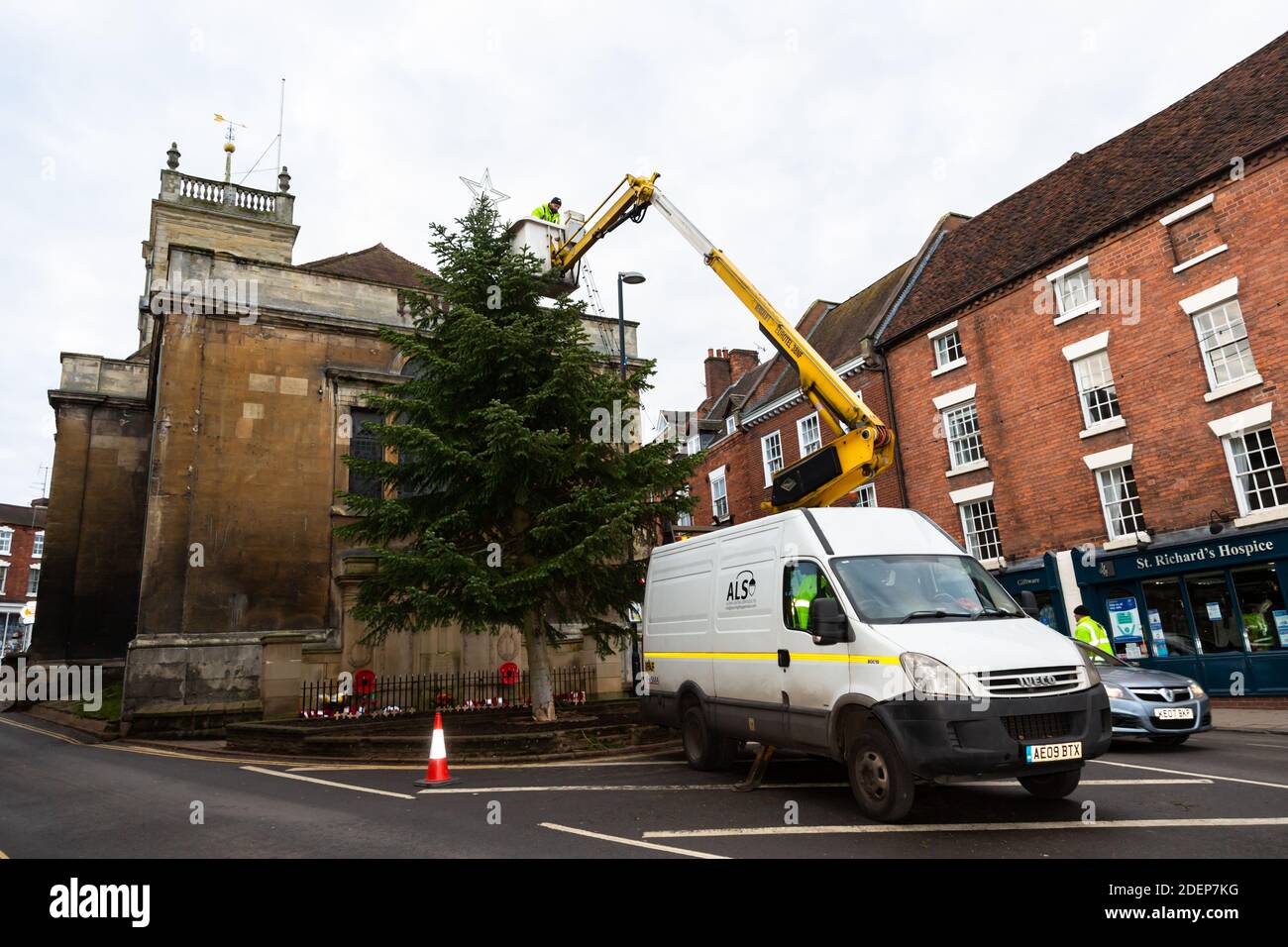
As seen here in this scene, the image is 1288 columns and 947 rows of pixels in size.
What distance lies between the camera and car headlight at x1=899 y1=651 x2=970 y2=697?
219 inches

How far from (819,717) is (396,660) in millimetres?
12208

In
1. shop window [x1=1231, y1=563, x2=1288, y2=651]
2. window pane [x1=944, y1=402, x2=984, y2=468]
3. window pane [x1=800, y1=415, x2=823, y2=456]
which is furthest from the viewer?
window pane [x1=800, y1=415, x2=823, y2=456]

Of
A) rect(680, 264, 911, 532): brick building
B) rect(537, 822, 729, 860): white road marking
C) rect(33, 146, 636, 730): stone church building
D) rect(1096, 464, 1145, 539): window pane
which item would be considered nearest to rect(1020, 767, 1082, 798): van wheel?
rect(537, 822, 729, 860): white road marking

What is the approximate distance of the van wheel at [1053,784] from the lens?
6.48m

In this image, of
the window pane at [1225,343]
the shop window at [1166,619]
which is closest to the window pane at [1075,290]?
the window pane at [1225,343]

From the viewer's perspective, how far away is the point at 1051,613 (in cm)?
1839

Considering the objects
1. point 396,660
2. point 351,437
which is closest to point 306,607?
point 396,660

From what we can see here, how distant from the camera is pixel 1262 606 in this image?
14.8 meters

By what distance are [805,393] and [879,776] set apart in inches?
334

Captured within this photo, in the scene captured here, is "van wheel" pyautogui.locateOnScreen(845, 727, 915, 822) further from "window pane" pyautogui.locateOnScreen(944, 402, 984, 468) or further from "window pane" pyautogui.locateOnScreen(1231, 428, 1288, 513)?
"window pane" pyautogui.locateOnScreen(944, 402, 984, 468)

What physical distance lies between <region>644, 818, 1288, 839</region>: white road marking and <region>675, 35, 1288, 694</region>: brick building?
451 inches

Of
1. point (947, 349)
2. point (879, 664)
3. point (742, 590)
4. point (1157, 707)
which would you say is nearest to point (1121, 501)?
point (947, 349)
